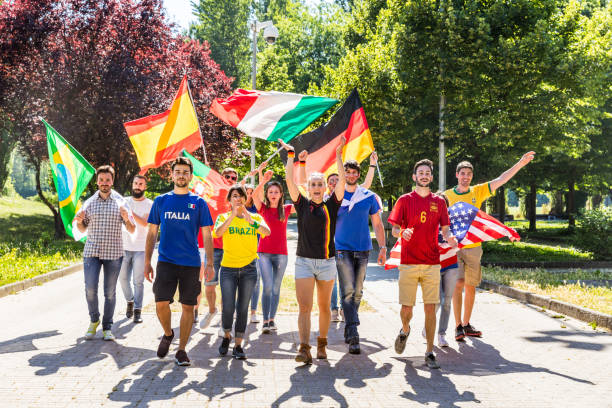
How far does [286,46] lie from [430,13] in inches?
998

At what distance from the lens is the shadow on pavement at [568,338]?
7.32m

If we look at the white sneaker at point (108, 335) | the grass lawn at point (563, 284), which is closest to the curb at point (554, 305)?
the grass lawn at point (563, 284)

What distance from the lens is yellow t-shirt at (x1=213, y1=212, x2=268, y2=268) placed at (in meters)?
6.52

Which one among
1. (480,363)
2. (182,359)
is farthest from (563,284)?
(182,359)

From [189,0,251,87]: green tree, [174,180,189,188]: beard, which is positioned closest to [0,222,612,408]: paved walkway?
[174,180,189,188]: beard

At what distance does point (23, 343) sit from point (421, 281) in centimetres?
463

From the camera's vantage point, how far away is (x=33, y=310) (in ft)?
31.1

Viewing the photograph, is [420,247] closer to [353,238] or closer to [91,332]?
[353,238]

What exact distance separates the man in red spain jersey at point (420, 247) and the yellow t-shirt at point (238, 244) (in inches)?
61.9

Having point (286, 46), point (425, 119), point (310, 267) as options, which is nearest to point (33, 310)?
point (310, 267)

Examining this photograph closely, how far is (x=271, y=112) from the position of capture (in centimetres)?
956

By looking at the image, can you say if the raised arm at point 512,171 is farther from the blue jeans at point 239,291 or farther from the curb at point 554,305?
the blue jeans at point 239,291

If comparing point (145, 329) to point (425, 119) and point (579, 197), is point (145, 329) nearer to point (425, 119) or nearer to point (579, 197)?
point (425, 119)

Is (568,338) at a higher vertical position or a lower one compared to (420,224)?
lower
